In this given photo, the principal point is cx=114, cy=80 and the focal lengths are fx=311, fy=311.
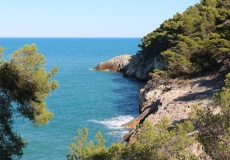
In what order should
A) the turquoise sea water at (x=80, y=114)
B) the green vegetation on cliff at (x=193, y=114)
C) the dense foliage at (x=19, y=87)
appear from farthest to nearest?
the turquoise sea water at (x=80, y=114)
the dense foliage at (x=19, y=87)
the green vegetation on cliff at (x=193, y=114)

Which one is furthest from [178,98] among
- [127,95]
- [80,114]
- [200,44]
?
[127,95]

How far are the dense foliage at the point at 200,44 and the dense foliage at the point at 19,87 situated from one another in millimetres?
21628

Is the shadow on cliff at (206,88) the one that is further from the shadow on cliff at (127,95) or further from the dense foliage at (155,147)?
the dense foliage at (155,147)

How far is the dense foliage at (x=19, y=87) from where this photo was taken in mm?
15047

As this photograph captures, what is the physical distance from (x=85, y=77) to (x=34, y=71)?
62398 mm

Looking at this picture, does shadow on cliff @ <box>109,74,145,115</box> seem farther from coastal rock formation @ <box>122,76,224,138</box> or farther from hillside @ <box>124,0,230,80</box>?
hillside @ <box>124,0,230,80</box>

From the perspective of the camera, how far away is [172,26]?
5797cm

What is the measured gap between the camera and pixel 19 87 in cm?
1530

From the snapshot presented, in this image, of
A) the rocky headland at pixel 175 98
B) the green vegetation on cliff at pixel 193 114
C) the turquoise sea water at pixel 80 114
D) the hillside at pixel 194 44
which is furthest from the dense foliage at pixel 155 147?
the hillside at pixel 194 44

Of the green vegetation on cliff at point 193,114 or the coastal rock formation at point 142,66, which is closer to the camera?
the green vegetation on cliff at point 193,114

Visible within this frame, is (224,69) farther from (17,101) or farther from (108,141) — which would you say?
(17,101)

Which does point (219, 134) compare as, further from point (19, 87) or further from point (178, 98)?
point (178, 98)

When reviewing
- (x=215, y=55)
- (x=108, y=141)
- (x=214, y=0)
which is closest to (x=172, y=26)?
(x=214, y=0)

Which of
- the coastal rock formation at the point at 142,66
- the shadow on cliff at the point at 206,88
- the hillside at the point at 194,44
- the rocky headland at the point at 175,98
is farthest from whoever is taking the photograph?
the coastal rock formation at the point at 142,66
